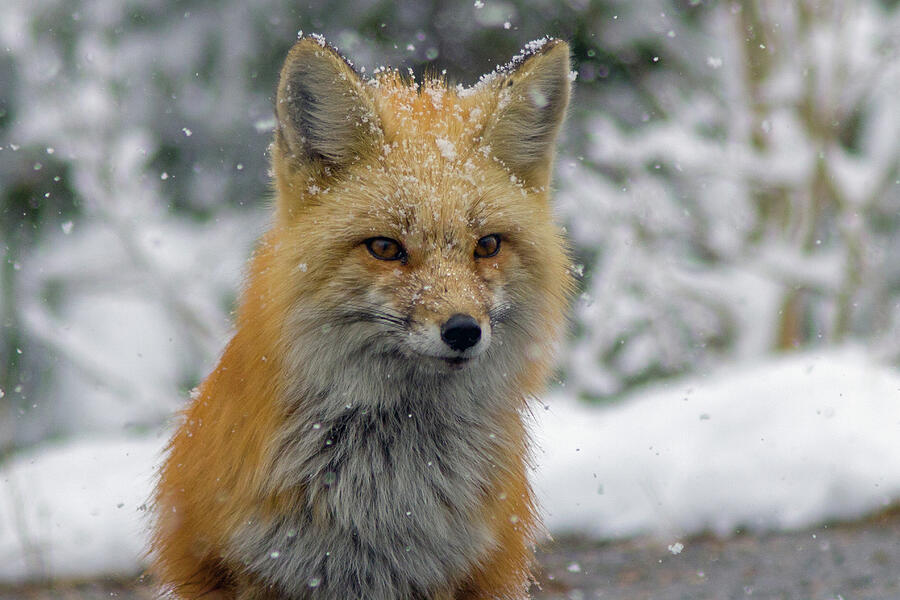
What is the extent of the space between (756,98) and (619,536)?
18.6 ft

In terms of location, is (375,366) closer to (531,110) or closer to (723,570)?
(531,110)

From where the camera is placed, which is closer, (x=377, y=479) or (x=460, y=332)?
(x=460, y=332)

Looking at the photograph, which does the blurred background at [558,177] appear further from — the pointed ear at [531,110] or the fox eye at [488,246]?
the fox eye at [488,246]

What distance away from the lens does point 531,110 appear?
2.99m

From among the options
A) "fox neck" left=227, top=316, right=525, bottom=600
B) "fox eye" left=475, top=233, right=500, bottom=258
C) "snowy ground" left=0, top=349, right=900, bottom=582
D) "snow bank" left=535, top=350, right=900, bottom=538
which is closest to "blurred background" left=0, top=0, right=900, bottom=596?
"snowy ground" left=0, top=349, right=900, bottom=582

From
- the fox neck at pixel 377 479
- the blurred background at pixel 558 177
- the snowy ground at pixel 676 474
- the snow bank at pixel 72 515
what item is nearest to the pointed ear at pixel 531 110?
the fox neck at pixel 377 479

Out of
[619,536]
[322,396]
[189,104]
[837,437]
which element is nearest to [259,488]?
[322,396]

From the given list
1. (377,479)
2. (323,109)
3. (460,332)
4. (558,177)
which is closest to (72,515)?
(377,479)

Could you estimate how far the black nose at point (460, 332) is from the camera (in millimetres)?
2389

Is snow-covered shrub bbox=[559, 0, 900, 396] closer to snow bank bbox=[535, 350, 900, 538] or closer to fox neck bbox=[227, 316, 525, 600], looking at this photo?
snow bank bbox=[535, 350, 900, 538]

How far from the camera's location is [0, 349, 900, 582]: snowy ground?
548 cm

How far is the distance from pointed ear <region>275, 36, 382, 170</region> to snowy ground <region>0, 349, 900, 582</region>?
2817mm

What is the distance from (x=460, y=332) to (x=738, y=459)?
408 centimetres

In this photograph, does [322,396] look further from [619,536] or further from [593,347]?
[593,347]
